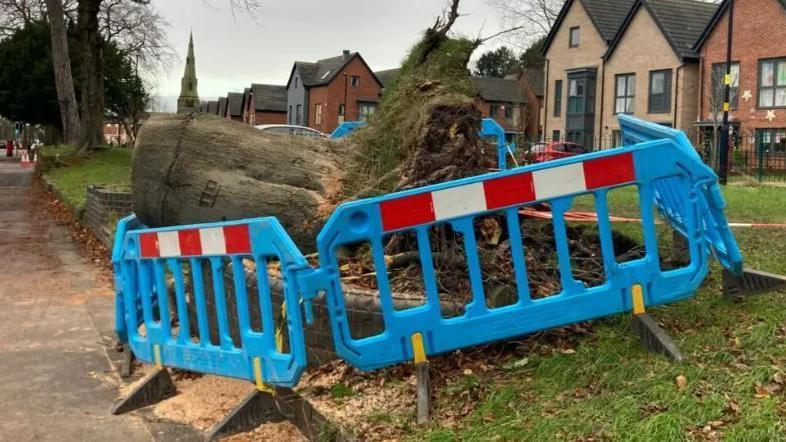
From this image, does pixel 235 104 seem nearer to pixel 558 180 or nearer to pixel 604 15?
pixel 604 15

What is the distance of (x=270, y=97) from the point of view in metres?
85.9

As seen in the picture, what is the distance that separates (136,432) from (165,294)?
848 millimetres

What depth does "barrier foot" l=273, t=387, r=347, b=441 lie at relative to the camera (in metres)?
3.69

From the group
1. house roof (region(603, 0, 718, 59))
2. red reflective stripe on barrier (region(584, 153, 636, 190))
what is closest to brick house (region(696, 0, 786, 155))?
house roof (region(603, 0, 718, 59))

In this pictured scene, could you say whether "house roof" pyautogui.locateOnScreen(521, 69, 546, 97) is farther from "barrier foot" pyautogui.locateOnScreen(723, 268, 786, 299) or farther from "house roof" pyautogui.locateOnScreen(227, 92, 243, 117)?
"barrier foot" pyautogui.locateOnScreen(723, 268, 786, 299)

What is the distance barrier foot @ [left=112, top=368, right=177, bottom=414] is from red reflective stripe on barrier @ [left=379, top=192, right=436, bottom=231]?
2103mm

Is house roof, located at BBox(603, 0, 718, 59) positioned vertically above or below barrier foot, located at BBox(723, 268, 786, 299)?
above

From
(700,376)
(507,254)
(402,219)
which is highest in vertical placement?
(402,219)

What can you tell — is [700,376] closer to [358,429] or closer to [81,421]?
[358,429]

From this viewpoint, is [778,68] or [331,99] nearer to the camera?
[778,68]

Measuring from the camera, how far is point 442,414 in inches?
143

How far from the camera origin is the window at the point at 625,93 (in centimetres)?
4328

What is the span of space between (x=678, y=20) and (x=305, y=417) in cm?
4314

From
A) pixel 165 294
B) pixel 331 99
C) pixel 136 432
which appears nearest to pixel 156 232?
pixel 165 294
